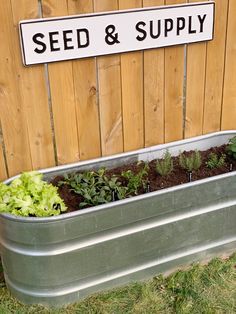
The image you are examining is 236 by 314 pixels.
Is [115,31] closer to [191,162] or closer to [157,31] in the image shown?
[157,31]

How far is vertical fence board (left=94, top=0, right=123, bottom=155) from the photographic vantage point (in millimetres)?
2248

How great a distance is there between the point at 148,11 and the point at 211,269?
1333 mm

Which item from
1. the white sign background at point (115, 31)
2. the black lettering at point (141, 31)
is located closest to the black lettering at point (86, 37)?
the white sign background at point (115, 31)

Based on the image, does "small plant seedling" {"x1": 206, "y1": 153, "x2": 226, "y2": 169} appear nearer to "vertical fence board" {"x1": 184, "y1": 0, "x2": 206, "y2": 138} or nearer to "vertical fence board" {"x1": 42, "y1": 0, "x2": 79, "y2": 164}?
"vertical fence board" {"x1": 184, "y1": 0, "x2": 206, "y2": 138}

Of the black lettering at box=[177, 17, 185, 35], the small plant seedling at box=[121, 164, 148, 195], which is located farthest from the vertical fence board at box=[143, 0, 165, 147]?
the small plant seedling at box=[121, 164, 148, 195]

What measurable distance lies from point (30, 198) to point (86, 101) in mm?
572

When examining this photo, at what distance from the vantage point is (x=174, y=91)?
2492mm

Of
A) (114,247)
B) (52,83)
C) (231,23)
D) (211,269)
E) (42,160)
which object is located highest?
(231,23)

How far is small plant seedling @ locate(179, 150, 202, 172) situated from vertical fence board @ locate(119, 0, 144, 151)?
0.81 feet

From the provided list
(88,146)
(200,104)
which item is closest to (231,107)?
(200,104)

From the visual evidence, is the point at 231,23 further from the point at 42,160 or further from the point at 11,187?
the point at 11,187

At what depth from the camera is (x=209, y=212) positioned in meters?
2.31

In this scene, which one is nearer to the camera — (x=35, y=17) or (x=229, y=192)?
(x=35, y=17)

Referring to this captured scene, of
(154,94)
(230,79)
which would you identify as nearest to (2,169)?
(154,94)
